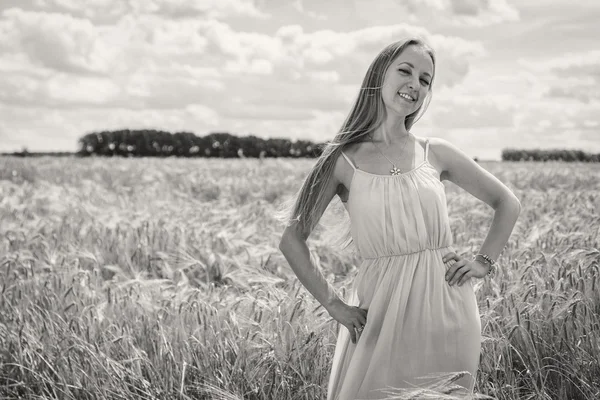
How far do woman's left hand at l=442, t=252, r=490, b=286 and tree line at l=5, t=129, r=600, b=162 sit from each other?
36.2 metres

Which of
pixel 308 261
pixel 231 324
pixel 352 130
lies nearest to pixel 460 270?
pixel 308 261

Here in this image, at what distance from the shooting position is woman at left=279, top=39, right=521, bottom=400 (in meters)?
2.48

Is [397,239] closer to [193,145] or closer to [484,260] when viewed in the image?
[484,260]

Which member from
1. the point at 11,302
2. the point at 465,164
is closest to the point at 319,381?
the point at 465,164

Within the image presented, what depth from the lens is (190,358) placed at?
125 inches

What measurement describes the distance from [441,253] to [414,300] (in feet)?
0.76

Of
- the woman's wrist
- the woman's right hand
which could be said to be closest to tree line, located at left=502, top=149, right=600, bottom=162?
the woman's wrist

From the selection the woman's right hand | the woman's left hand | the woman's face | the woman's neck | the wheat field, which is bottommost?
the wheat field

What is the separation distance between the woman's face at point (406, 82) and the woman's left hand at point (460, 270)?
0.61 m

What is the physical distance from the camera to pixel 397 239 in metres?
2.53

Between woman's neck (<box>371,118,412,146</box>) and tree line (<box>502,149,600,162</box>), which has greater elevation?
woman's neck (<box>371,118,412,146</box>)

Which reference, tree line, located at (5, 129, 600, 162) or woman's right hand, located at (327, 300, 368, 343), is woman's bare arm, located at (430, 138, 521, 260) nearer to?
woman's right hand, located at (327, 300, 368, 343)

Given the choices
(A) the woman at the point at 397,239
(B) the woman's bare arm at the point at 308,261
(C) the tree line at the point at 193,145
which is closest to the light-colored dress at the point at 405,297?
(A) the woman at the point at 397,239

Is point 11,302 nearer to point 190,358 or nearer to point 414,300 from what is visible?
point 190,358
